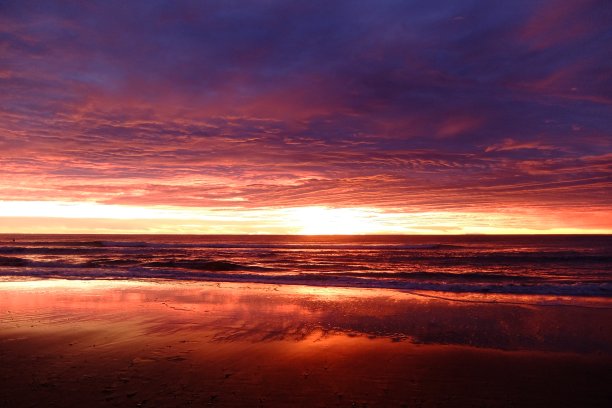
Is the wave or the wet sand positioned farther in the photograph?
the wave

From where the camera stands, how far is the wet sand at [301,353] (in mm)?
6195

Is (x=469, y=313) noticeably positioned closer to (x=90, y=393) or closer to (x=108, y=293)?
(x=90, y=393)

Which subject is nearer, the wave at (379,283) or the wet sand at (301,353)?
the wet sand at (301,353)

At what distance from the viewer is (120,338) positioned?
932cm

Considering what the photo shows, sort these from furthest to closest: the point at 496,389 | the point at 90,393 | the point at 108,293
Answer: the point at 108,293 → the point at 496,389 → the point at 90,393

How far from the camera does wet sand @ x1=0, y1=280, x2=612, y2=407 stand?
244 inches

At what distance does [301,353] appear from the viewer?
27.6ft

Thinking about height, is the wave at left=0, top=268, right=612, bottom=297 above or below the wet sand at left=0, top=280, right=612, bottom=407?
above

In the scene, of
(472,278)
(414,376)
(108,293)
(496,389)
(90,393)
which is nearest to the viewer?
(90,393)

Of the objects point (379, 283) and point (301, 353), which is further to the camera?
point (379, 283)

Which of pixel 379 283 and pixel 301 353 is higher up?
pixel 379 283

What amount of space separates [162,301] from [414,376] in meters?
9.98

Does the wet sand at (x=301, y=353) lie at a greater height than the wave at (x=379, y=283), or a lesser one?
lesser

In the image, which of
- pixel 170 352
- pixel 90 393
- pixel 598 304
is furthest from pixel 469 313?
pixel 90 393
